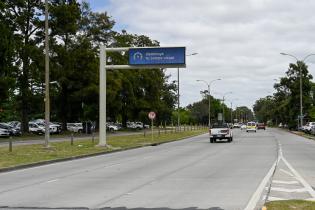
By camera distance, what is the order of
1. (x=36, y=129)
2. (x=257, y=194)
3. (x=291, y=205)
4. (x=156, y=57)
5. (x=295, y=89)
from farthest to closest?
1. (x=295, y=89)
2. (x=36, y=129)
3. (x=156, y=57)
4. (x=257, y=194)
5. (x=291, y=205)

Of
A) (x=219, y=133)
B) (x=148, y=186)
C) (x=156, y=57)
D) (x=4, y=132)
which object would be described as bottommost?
(x=148, y=186)

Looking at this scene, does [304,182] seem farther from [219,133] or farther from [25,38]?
[25,38]

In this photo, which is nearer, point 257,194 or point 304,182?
point 257,194

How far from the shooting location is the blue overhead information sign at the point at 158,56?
42.4 metres

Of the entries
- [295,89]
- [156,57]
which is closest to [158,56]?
[156,57]

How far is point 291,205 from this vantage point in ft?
36.7

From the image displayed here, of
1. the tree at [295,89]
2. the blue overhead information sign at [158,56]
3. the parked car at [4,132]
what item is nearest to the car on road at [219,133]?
the blue overhead information sign at [158,56]

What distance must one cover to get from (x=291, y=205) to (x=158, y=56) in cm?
3208

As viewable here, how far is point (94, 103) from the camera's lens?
76000mm

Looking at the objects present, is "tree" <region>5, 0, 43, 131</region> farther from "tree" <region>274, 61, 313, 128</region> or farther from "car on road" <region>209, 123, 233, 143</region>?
"tree" <region>274, 61, 313, 128</region>

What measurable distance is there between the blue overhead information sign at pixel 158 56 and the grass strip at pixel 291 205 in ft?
102

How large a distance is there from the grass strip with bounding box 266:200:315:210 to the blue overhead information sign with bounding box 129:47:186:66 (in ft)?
102

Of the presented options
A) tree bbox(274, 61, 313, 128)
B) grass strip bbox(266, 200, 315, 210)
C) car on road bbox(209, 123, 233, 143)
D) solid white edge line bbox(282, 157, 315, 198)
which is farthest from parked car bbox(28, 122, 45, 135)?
grass strip bbox(266, 200, 315, 210)

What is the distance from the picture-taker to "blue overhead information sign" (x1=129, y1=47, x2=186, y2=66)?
139ft
